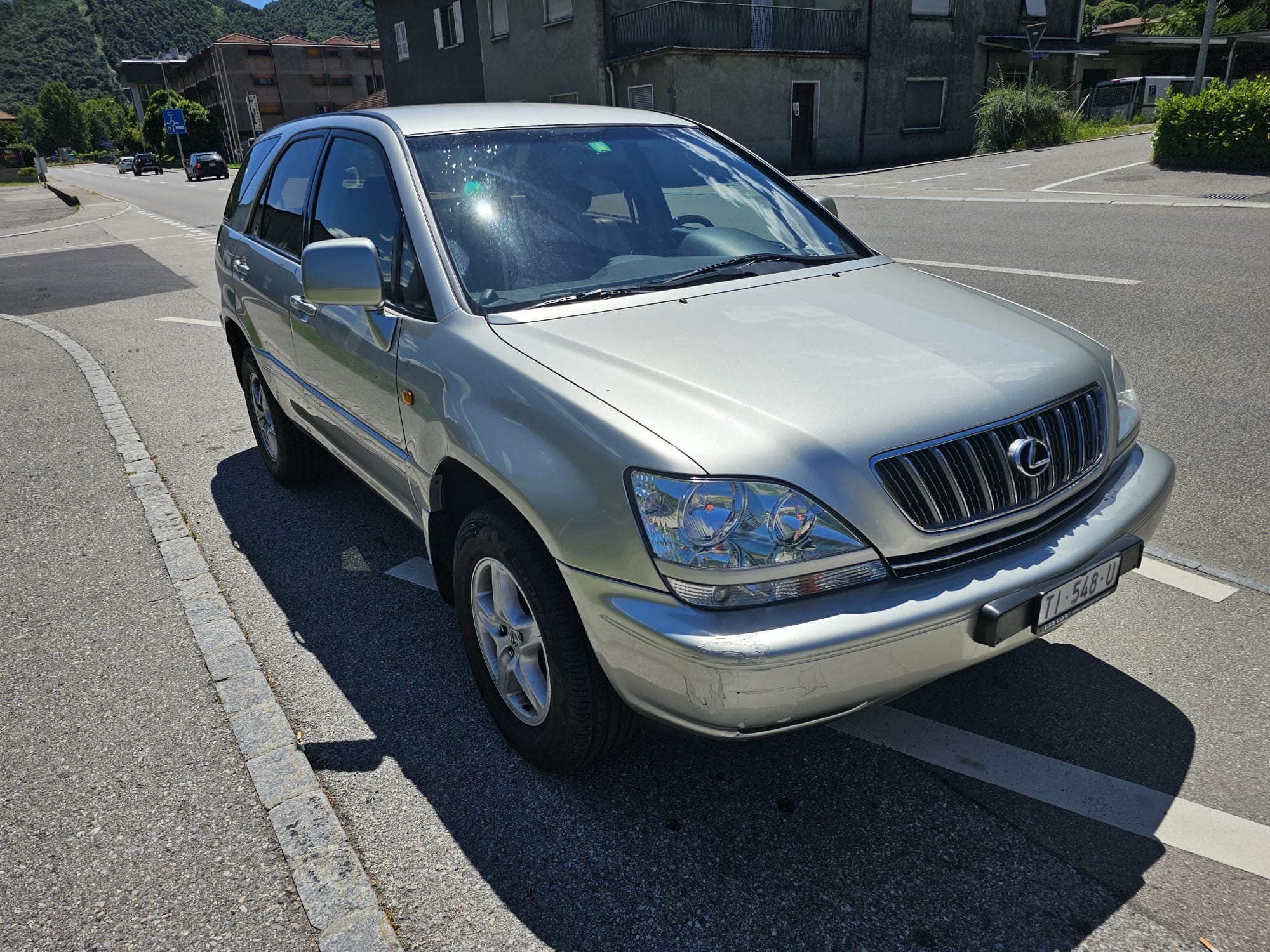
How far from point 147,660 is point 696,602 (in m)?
2.37

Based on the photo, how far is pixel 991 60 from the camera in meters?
31.2

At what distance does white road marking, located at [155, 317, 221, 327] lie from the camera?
31.1ft

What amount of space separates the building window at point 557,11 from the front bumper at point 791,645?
98.4ft

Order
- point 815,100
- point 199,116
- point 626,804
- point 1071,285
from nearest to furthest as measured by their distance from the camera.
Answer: point 626,804
point 1071,285
point 815,100
point 199,116

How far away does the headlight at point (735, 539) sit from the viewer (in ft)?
6.64

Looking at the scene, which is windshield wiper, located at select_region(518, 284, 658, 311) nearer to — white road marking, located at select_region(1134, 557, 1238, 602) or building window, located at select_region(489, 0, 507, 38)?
white road marking, located at select_region(1134, 557, 1238, 602)

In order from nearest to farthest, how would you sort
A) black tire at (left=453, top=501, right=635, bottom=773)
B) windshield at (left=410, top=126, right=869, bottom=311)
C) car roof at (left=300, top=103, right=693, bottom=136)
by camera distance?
black tire at (left=453, top=501, right=635, bottom=773) < windshield at (left=410, top=126, right=869, bottom=311) < car roof at (left=300, top=103, right=693, bottom=136)

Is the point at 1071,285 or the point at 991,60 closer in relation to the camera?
the point at 1071,285

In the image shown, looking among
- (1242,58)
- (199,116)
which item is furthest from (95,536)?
(199,116)

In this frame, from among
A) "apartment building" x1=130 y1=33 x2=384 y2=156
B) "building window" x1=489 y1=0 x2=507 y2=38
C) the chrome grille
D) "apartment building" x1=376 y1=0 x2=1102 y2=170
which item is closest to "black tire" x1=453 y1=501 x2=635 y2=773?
the chrome grille

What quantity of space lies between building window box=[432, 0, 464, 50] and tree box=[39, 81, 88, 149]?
103m

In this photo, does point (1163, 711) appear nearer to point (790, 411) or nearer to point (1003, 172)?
point (790, 411)

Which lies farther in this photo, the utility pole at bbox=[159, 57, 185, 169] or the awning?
the utility pole at bbox=[159, 57, 185, 169]

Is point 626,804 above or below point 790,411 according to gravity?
below
